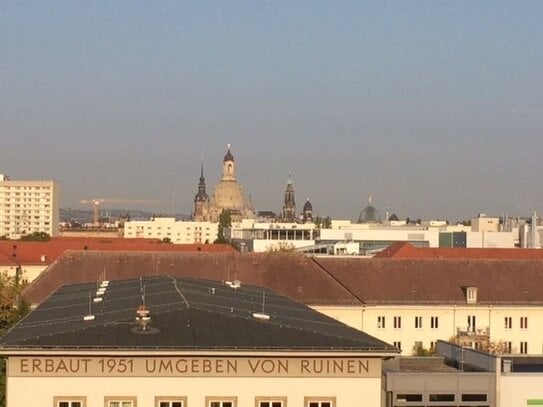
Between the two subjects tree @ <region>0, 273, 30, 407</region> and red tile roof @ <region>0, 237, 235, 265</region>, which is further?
red tile roof @ <region>0, 237, 235, 265</region>

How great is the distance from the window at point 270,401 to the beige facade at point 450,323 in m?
34.6

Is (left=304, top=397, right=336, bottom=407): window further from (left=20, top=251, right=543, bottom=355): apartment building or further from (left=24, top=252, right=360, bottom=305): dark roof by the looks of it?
(left=20, top=251, right=543, bottom=355): apartment building

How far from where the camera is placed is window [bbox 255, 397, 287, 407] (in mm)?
28359

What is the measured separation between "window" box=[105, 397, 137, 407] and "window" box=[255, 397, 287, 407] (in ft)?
7.97

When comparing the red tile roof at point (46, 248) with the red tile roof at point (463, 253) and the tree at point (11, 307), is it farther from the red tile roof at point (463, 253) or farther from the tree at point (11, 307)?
the tree at point (11, 307)

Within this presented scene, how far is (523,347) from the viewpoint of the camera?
63625 millimetres

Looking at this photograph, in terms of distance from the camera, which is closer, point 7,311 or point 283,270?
point 7,311

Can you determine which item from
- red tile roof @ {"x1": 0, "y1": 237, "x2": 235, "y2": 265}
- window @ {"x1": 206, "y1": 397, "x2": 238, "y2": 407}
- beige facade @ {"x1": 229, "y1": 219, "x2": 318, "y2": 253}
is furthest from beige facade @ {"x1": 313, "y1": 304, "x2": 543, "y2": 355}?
beige facade @ {"x1": 229, "y1": 219, "x2": 318, "y2": 253}

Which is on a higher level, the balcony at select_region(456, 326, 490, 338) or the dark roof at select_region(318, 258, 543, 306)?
the dark roof at select_region(318, 258, 543, 306)

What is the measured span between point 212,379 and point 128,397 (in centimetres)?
168

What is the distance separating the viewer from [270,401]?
→ 28422mm

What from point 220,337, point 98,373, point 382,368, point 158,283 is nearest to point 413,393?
point 382,368

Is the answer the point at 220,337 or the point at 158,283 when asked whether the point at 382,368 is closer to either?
the point at 220,337

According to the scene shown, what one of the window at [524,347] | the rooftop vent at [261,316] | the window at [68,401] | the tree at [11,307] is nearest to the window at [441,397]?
the rooftop vent at [261,316]
